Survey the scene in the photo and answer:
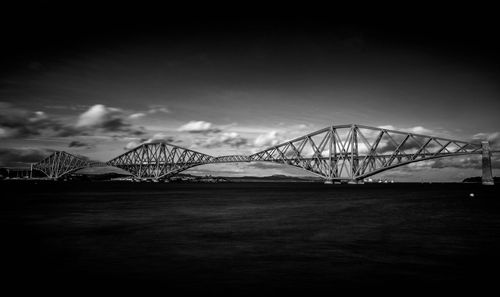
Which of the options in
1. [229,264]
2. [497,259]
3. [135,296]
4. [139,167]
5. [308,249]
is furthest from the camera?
[139,167]

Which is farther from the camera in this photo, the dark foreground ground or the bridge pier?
the bridge pier

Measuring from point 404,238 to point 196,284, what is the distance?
486 inches

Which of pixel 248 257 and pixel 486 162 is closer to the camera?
pixel 248 257

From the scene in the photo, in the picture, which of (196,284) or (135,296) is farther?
(196,284)

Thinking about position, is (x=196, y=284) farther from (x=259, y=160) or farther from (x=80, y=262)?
(x=259, y=160)

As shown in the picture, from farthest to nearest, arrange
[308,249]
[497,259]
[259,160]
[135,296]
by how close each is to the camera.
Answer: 1. [259,160]
2. [308,249]
3. [497,259]
4. [135,296]

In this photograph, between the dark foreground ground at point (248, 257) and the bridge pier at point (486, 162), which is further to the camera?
the bridge pier at point (486, 162)

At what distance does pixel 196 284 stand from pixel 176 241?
7.55m

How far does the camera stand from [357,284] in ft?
34.2

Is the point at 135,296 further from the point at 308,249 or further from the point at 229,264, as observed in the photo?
the point at 308,249

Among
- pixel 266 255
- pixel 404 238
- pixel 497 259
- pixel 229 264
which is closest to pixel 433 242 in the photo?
pixel 404 238

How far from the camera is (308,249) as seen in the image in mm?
15727

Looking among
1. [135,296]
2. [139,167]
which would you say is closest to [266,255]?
[135,296]

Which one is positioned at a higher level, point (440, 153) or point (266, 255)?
point (440, 153)
